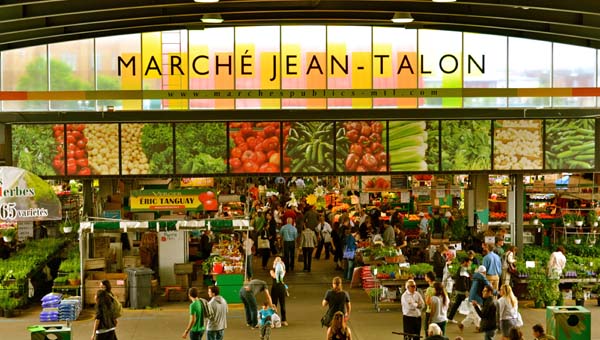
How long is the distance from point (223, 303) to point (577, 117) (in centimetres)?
1294

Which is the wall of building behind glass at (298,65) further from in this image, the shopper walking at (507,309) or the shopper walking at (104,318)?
the shopper walking at (104,318)

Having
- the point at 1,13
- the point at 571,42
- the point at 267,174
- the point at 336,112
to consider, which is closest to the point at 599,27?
the point at 571,42

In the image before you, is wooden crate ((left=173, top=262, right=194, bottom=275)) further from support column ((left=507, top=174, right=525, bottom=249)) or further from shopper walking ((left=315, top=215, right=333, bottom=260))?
support column ((left=507, top=174, right=525, bottom=249))

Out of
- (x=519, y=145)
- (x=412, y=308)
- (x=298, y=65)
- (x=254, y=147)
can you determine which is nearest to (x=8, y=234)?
(x=254, y=147)

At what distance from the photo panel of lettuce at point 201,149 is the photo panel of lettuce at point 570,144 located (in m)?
8.45

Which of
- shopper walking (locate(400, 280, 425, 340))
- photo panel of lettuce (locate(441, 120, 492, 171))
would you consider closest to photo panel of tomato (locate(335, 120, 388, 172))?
photo panel of lettuce (locate(441, 120, 492, 171))

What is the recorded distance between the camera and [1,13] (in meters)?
16.7

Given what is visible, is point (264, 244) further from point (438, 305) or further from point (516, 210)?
point (438, 305)

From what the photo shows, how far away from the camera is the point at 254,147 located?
24.4 meters

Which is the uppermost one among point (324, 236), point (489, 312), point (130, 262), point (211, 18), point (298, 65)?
point (211, 18)

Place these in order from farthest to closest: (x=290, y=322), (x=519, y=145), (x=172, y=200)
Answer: (x=519, y=145)
(x=172, y=200)
(x=290, y=322)

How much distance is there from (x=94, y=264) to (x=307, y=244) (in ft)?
22.1

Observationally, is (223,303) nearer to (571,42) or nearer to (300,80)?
(300,80)

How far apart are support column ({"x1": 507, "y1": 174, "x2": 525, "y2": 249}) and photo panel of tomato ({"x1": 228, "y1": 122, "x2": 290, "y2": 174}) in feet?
20.6
